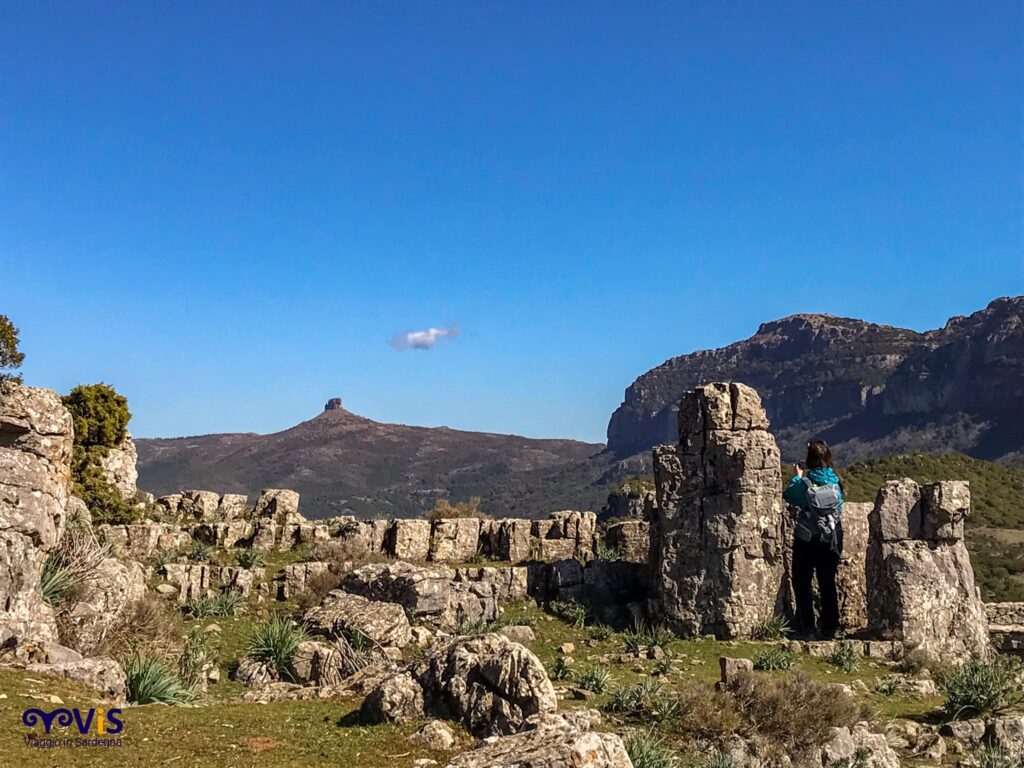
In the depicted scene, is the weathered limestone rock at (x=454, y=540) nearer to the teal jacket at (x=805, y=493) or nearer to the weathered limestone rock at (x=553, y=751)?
the teal jacket at (x=805, y=493)

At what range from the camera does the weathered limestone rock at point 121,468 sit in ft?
73.9

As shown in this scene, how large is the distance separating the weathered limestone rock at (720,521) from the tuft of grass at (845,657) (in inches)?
63.8

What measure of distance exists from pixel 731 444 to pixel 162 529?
481 inches

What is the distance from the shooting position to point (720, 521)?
53.8 ft

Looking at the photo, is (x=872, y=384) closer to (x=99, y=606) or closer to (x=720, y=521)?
(x=720, y=521)

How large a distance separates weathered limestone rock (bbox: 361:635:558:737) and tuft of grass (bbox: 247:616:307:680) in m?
4.28

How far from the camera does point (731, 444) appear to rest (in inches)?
656

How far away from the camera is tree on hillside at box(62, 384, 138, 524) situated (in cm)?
2081

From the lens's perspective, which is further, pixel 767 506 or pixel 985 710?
pixel 767 506

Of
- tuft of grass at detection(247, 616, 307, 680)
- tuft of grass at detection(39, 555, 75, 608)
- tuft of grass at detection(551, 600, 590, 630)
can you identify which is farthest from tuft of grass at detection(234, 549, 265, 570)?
tuft of grass at detection(39, 555, 75, 608)

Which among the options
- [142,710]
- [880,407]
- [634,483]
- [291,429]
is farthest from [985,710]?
[291,429]

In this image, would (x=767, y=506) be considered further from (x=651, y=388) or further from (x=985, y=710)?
(x=651, y=388)

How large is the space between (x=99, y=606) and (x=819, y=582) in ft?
38.0

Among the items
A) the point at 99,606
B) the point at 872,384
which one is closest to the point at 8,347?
the point at 99,606
